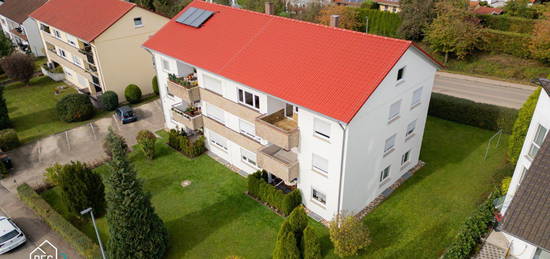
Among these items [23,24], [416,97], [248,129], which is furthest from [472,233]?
[23,24]

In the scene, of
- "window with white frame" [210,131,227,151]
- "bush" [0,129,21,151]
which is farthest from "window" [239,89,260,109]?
"bush" [0,129,21,151]

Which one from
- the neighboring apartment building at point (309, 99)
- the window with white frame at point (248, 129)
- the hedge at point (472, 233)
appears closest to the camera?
the hedge at point (472, 233)

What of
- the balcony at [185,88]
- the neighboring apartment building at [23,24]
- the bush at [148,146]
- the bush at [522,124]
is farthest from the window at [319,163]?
the neighboring apartment building at [23,24]

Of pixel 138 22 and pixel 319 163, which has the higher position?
pixel 138 22

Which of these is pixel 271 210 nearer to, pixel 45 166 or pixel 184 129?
pixel 184 129

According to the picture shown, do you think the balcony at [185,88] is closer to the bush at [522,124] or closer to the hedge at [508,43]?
the bush at [522,124]

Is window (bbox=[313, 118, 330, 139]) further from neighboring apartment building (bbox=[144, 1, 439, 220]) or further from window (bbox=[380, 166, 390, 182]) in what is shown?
window (bbox=[380, 166, 390, 182])

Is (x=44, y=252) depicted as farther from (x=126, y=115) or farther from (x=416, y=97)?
(x=416, y=97)
